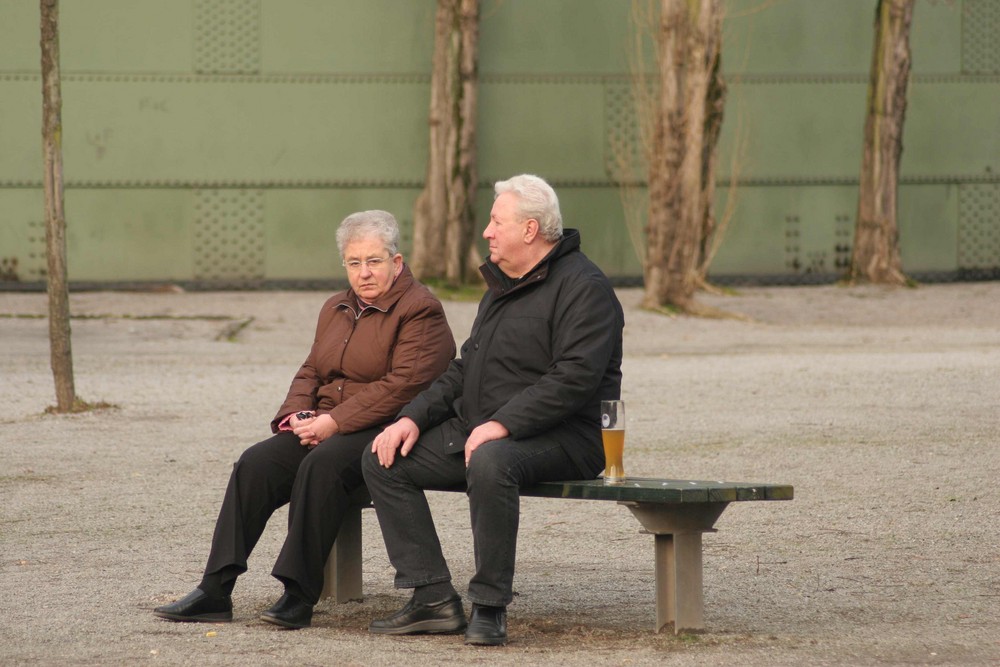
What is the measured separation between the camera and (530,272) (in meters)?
5.23

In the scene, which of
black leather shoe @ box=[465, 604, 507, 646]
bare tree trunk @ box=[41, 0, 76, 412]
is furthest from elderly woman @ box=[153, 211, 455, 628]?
bare tree trunk @ box=[41, 0, 76, 412]

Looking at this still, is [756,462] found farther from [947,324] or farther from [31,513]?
[947,324]

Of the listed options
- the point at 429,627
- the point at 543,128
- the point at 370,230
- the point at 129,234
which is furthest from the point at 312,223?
the point at 429,627

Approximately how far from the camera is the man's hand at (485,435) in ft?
16.5

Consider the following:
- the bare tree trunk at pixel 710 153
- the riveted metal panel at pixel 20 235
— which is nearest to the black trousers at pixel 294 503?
the bare tree trunk at pixel 710 153

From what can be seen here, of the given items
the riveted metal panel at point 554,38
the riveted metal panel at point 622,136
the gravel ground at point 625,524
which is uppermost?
the riveted metal panel at point 554,38

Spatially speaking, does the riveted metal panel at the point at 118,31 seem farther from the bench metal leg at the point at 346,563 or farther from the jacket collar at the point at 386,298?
the bench metal leg at the point at 346,563

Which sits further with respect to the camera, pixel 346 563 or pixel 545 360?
pixel 346 563

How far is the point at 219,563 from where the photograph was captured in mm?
5293

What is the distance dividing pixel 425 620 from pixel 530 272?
1170mm

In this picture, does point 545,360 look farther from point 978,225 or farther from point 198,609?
point 978,225

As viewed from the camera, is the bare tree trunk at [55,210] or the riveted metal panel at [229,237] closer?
the bare tree trunk at [55,210]

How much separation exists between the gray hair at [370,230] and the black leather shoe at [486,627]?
137cm

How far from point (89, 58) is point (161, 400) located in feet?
31.2
